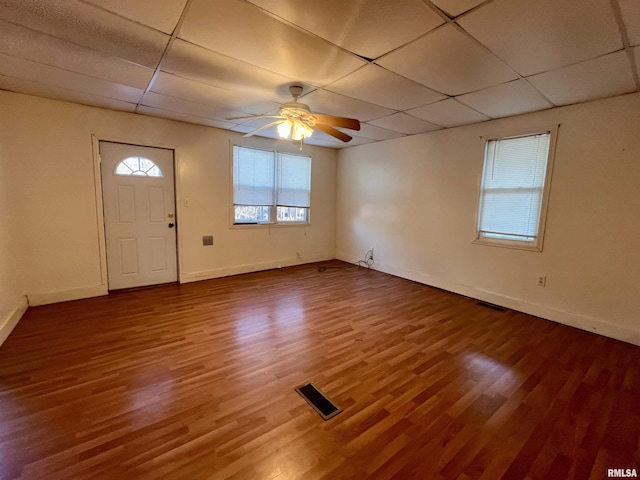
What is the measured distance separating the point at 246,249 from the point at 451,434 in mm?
4210

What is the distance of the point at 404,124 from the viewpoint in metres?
4.11

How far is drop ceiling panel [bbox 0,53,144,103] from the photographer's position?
97.3 inches

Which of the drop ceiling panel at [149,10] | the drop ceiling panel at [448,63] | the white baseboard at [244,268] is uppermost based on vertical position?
the drop ceiling panel at [448,63]

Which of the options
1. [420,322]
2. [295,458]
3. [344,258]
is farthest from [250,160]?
[295,458]

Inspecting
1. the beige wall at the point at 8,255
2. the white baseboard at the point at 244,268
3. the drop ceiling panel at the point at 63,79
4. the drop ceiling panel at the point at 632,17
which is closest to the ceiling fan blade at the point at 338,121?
the drop ceiling panel at the point at 632,17

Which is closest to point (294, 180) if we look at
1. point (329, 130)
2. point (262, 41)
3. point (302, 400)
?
point (329, 130)

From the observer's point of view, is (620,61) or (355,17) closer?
(355,17)

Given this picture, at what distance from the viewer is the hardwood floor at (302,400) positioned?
1516 millimetres

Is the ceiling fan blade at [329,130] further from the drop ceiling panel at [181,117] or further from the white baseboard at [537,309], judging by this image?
the white baseboard at [537,309]

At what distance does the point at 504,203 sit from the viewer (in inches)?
149

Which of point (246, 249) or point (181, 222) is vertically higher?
point (181, 222)

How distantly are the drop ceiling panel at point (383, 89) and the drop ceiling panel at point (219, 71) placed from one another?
24.2 inches

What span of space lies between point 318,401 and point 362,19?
254cm

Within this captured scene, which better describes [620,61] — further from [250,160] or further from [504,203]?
[250,160]
